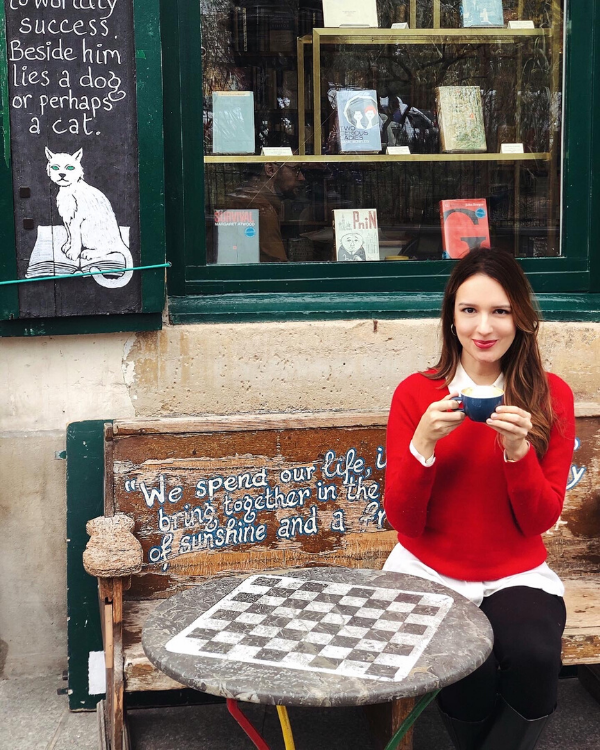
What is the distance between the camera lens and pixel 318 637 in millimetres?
1878

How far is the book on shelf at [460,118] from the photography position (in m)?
3.64

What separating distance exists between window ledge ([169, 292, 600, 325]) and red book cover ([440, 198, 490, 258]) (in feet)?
0.83

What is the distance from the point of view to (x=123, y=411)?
11.1ft

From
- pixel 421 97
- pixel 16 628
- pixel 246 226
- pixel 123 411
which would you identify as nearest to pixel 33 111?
pixel 246 226

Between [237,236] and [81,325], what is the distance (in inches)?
28.5

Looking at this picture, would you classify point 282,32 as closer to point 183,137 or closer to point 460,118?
point 183,137

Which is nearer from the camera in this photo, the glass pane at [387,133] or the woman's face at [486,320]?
the woman's face at [486,320]

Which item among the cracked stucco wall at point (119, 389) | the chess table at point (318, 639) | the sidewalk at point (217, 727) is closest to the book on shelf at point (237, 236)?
the cracked stucco wall at point (119, 389)

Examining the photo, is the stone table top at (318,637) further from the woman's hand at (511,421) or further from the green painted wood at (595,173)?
the green painted wood at (595,173)

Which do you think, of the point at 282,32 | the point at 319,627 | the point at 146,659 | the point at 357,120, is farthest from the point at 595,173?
the point at 146,659

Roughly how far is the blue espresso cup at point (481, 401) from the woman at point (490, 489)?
0.08m

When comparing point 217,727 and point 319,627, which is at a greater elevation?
point 319,627

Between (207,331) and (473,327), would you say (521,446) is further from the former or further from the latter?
(207,331)

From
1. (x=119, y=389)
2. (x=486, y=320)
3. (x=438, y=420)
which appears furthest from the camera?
(x=119, y=389)
